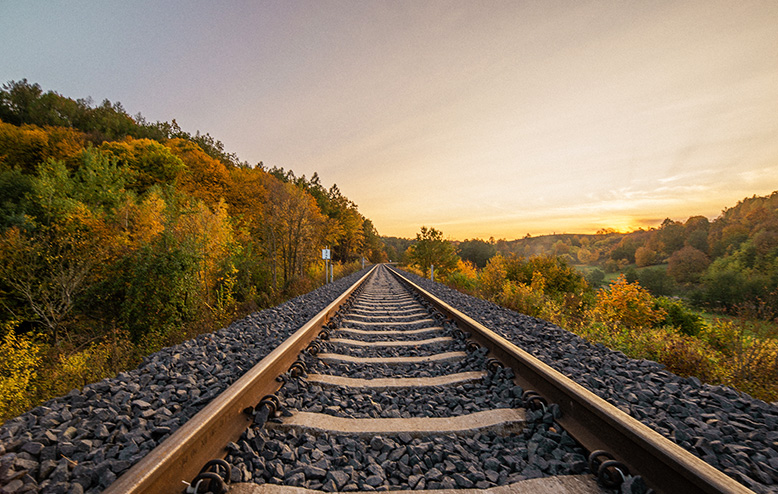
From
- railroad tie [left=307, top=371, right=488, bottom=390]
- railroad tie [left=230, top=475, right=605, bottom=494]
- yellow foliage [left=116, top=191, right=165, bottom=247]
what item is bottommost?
railroad tie [left=307, top=371, right=488, bottom=390]

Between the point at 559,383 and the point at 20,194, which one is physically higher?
the point at 20,194

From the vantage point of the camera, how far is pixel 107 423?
65.9 inches

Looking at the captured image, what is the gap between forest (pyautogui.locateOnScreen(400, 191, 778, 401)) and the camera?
10.4ft

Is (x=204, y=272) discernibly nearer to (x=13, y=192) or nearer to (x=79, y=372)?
(x=79, y=372)

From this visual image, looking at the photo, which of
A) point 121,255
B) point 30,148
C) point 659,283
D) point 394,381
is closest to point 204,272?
point 121,255

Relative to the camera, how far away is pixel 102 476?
1.24 meters

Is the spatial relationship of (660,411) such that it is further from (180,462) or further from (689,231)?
(689,231)

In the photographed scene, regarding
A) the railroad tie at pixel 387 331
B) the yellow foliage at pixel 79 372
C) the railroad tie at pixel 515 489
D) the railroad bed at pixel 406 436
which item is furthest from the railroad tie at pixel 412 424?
the yellow foliage at pixel 79 372

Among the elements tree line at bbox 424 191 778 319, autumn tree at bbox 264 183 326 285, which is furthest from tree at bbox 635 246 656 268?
autumn tree at bbox 264 183 326 285

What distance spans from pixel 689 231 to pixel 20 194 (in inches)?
2737

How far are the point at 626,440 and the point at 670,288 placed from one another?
130 ft

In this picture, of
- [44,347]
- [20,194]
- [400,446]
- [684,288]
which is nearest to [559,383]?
[400,446]

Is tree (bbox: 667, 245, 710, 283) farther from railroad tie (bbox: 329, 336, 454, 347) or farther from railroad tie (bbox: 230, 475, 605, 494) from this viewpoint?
railroad tie (bbox: 230, 475, 605, 494)

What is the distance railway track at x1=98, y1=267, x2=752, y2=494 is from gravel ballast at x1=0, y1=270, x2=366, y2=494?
1.04 feet
